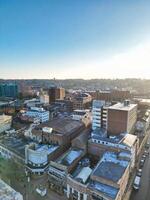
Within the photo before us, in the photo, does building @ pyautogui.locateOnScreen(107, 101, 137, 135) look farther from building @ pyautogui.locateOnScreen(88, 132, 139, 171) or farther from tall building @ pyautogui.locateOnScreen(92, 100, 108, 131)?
building @ pyautogui.locateOnScreen(88, 132, 139, 171)

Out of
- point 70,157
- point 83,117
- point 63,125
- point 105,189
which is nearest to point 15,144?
point 63,125

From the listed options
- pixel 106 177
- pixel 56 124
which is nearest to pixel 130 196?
pixel 106 177

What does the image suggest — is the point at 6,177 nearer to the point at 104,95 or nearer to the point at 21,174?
the point at 21,174

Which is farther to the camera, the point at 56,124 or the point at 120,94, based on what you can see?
the point at 120,94

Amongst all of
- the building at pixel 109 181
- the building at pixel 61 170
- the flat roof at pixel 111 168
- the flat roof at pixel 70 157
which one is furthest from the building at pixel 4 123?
the building at pixel 109 181

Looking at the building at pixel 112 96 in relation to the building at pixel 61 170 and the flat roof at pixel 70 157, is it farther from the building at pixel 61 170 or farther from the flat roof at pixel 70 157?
the building at pixel 61 170

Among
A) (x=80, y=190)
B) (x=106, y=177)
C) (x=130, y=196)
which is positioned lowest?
(x=130, y=196)

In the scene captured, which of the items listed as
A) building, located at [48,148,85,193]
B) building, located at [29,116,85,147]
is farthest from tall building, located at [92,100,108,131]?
building, located at [48,148,85,193]
